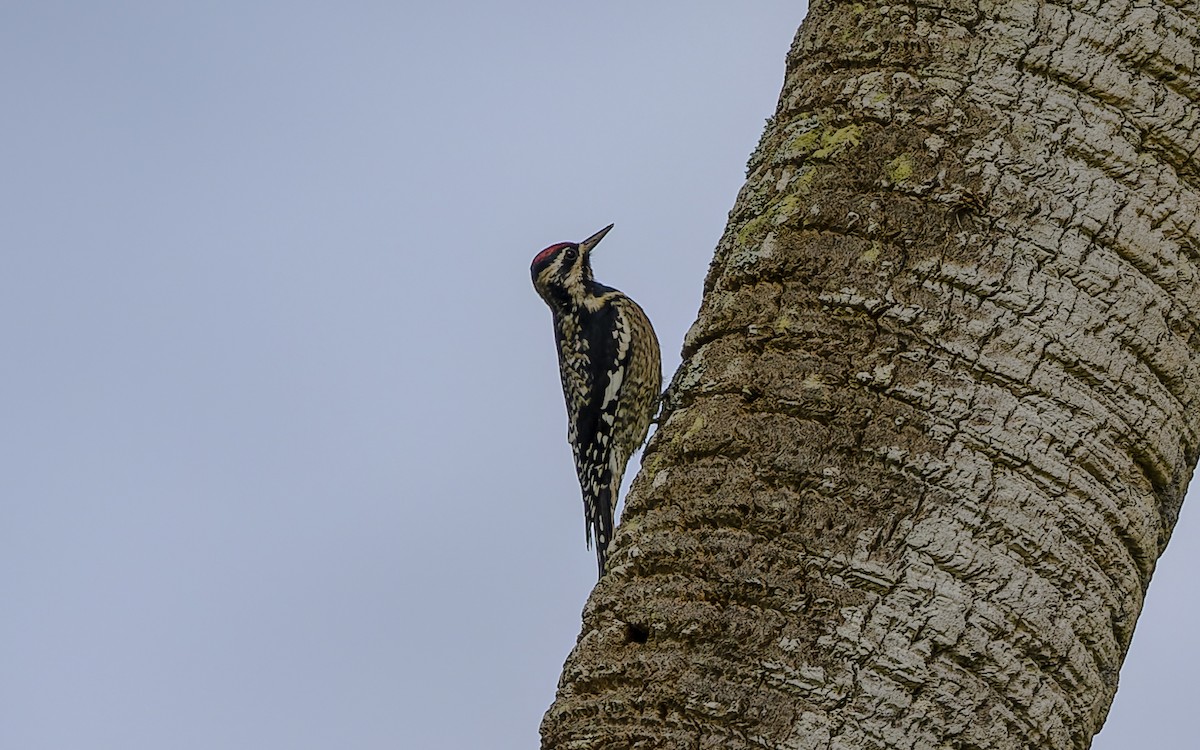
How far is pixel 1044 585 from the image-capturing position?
2.20 meters

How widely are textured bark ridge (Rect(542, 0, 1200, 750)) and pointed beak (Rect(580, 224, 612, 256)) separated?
3.98 meters

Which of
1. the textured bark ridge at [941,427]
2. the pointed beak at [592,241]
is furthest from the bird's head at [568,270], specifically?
the textured bark ridge at [941,427]

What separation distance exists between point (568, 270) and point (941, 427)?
4538mm

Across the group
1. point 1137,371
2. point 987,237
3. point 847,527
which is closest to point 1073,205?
point 987,237

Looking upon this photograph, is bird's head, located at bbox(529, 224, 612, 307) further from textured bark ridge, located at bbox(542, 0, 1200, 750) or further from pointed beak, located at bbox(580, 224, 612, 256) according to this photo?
textured bark ridge, located at bbox(542, 0, 1200, 750)

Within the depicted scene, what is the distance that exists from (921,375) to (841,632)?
0.47 m

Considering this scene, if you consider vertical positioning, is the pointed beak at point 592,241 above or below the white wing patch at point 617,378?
above

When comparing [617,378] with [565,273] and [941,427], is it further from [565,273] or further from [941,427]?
[941,427]

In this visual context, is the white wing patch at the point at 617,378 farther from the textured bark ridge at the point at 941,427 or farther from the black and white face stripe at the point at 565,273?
the textured bark ridge at the point at 941,427

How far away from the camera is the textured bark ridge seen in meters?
2.15

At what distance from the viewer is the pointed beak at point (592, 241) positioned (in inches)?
266

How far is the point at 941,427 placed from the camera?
2297 mm

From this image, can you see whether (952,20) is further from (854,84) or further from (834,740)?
(834,740)

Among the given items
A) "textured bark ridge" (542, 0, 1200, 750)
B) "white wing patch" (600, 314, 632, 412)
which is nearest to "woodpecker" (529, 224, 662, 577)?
"white wing patch" (600, 314, 632, 412)
